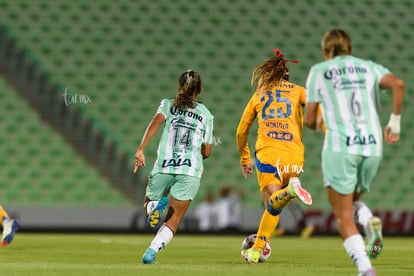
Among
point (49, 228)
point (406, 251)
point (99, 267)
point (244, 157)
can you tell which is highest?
point (244, 157)

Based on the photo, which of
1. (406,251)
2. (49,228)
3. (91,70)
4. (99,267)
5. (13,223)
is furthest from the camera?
(91,70)

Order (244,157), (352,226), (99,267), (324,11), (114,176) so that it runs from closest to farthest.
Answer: (352,226) < (99,267) < (244,157) < (114,176) < (324,11)

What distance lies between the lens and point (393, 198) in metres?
20.4

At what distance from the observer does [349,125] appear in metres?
6.86

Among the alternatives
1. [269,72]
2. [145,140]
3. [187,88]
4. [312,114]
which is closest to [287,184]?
A: [269,72]

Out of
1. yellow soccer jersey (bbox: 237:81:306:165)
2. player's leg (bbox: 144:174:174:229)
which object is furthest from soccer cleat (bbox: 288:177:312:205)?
player's leg (bbox: 144:174:174:229)

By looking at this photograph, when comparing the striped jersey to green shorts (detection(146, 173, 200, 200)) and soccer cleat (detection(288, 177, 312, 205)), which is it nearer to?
green shorts (detection(146, 173, 200, 200))

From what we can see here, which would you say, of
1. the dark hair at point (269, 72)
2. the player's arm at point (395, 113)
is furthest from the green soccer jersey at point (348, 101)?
the dark hair at point (269, 72)

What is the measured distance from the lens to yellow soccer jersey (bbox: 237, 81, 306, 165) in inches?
372

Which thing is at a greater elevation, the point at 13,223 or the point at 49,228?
the point at 13,223

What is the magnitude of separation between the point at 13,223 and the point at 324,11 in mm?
13847

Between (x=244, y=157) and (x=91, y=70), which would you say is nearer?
(x=244, y=157)

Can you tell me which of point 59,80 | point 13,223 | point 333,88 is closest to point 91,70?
point 59,80

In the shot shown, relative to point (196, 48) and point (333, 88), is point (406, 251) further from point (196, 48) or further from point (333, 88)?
point (196, 48)
